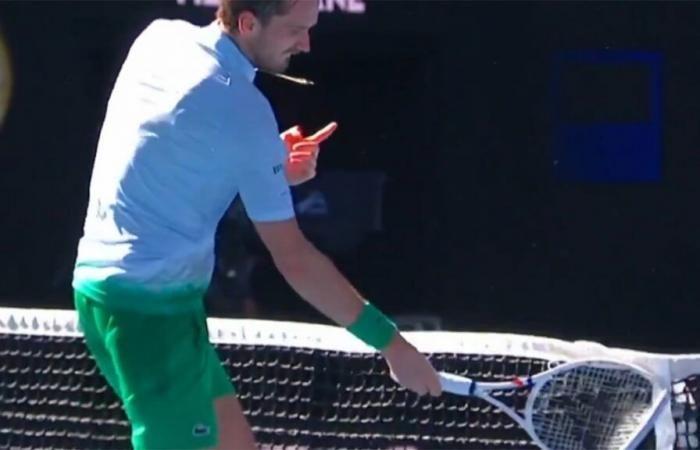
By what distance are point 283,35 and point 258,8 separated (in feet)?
0.23

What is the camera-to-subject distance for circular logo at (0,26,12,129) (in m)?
7.18

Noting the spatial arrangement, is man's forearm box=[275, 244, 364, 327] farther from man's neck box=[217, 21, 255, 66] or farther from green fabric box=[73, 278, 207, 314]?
man's neck box=[217, 21, 255, 66]

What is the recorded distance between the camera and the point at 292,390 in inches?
219

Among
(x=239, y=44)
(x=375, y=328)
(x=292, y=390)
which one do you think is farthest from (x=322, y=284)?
(x=292, y=390)

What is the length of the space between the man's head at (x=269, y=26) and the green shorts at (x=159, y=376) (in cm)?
52

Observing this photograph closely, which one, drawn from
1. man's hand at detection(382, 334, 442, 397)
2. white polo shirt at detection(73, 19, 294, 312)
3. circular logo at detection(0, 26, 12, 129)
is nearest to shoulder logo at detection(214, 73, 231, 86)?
white polo shirt at detection(73, 19, 294, 312)

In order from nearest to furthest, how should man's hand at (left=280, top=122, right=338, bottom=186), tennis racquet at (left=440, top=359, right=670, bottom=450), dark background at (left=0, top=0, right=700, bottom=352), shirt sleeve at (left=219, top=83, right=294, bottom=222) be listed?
1. shirt sleeve at (left=219, top=83, right=294, bottom=222)
2. man's hand at (left=280, top=122, right=338, bottom=186)
3. tennis racquet at (left=440, top=359, right=670, bottom=450)
4. dark background at (left=0, top=0, right=700, bottom=352)

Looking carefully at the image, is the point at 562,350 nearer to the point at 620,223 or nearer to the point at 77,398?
the point at 77,398

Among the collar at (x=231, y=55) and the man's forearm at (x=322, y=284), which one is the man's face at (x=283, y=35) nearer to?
the collar at (x=231, y=55)

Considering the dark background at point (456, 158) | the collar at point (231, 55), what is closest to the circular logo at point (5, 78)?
the dark background at point (456, 158)

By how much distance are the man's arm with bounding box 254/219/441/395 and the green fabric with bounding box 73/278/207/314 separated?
8.6 inches

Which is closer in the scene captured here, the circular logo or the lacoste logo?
the lacoste logo

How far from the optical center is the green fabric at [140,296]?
142 inches

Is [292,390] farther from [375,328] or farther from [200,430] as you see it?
[375,328]
